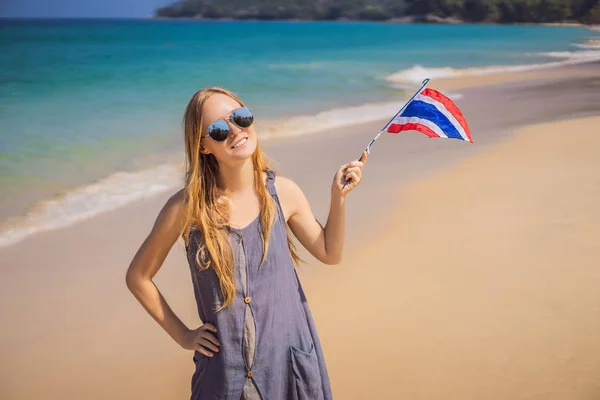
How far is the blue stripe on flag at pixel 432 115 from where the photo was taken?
9.23 ft

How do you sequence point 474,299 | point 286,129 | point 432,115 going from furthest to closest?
point 286,129
point 474,299
point 432,115

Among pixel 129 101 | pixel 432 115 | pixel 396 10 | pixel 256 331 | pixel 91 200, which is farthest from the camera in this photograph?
pixel 396 10

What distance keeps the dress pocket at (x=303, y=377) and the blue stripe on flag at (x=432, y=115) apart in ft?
3.89

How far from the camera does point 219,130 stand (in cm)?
219

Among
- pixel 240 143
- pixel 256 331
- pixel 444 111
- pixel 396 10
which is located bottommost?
pixel 256 331

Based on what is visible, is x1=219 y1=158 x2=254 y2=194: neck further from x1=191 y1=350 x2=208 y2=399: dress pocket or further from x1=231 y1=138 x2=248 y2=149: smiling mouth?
x1=191 y1=350 x2=208 y2=399: dress pocket

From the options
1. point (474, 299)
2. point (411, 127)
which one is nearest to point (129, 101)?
point (474, 299)

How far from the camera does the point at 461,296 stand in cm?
477

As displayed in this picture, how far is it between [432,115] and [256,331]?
1.25 metres

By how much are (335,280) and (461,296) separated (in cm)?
97

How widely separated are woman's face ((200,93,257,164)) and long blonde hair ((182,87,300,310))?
21 millimetres

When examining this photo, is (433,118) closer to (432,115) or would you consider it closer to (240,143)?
(432,115)

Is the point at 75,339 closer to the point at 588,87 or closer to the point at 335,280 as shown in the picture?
the point at 335,280

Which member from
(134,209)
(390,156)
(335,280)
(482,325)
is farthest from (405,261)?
(390,156)
